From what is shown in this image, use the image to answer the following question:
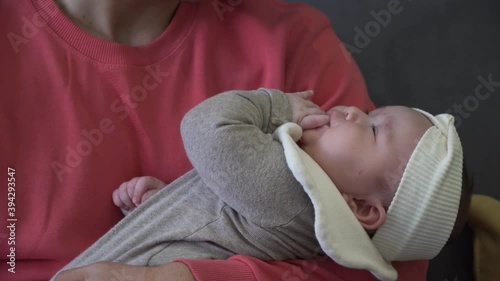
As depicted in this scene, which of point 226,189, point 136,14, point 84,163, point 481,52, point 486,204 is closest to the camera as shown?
point 226,189

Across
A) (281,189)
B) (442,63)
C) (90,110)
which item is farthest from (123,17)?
(442,63)

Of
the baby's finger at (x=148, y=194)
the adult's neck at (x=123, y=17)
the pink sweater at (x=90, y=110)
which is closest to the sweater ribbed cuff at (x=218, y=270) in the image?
the pink sweater at (x=90, y=110)

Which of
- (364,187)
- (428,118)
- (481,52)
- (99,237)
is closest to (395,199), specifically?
(364,187)

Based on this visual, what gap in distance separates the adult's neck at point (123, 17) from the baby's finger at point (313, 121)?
365 mm

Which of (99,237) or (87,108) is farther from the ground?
(87,108)

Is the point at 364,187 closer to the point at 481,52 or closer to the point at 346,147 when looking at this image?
the point at 346,147

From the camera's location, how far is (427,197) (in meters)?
0.84

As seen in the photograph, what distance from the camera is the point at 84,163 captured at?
96cm

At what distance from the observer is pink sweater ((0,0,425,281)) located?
0.92m

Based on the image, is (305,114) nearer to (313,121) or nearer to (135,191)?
(313,121)

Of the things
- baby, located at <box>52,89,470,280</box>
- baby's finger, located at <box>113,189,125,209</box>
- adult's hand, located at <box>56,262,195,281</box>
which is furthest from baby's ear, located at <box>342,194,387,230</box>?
baby's finger, located at <box>113,189,125,209</box>

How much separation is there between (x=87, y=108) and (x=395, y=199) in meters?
0.55

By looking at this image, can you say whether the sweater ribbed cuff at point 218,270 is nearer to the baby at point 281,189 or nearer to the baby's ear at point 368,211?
the baby at point 281,189

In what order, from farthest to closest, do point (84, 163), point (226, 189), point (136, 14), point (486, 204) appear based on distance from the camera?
point (486, 204)
point (136, 14)
point (84, 163)
point (226, 189)
